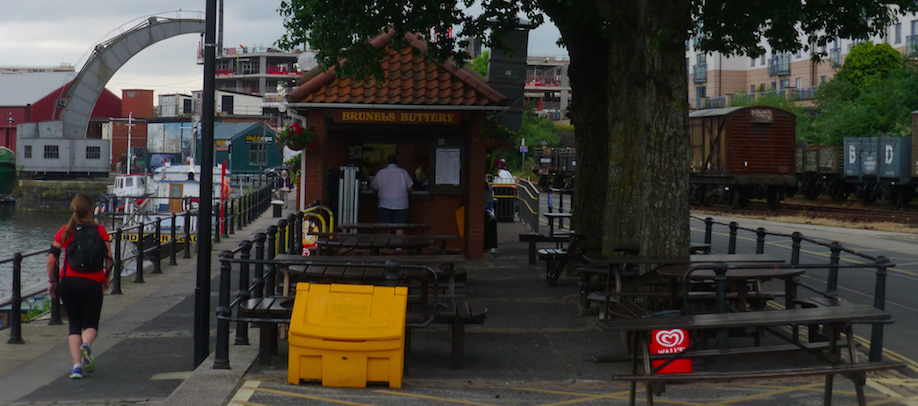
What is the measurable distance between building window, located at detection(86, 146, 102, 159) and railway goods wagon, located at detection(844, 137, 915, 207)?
5361cm

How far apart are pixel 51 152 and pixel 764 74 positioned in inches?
2267

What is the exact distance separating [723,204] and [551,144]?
3657cm

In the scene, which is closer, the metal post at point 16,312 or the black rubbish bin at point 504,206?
the metal post at point 16,312

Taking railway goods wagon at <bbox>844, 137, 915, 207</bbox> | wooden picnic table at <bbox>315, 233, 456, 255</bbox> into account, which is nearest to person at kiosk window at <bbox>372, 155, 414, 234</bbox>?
wooden picnic table at <bbox>315, 233, 456, 255</bbox>

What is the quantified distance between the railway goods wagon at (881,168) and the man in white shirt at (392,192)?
2351cm

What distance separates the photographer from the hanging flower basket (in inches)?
570

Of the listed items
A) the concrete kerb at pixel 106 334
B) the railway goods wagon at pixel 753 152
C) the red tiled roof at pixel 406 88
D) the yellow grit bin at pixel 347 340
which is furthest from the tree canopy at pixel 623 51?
the railway goods wagon at pixel 753 152

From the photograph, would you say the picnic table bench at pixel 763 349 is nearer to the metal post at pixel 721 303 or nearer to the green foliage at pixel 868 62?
the metal post at pixel 721 303

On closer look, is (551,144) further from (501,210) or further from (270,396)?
(270,396)

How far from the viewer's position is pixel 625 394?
6.62 m

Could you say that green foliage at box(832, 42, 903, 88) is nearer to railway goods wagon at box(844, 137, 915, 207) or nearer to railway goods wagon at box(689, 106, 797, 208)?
railway goods wagon at box(844, 137, 915, 207)

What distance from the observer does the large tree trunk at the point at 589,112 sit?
1281 centimetres

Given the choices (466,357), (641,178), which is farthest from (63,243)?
(641,178)

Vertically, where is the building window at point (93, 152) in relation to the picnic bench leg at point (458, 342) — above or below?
above
